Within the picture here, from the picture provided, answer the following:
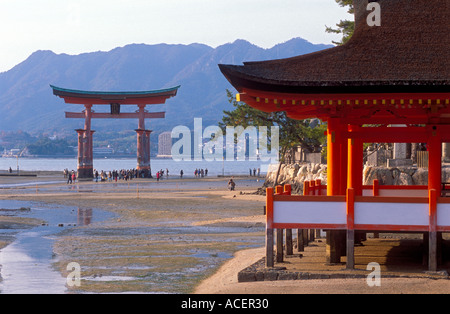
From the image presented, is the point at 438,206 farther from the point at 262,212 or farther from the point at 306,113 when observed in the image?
the point at 262,212

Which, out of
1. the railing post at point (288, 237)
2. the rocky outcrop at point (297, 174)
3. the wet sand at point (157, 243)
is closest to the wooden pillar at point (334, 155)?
the railing post at point (288, 237)

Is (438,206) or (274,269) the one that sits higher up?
(438,206)

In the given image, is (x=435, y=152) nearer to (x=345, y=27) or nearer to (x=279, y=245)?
(x=279, y=245)

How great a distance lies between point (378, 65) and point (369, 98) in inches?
32.7

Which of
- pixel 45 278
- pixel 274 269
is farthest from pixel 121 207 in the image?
pixel 274 269

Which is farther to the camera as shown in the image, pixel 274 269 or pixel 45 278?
pixel 45 278

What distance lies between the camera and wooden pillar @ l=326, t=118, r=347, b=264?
19.2 meters

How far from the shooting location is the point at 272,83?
58.6ft

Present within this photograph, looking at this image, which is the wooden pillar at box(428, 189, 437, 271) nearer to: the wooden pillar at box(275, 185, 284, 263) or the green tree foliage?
the wooden pillar at box(275, 185, 284, 263)

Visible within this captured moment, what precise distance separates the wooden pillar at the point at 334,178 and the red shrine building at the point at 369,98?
0.08 feet

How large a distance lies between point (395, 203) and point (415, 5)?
572 cm

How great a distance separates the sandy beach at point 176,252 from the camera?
1669 cm

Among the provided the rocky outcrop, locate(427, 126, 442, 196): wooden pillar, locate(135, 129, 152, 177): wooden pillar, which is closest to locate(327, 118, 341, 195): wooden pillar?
locate(427, 126, 442, 196): wooden pillar
